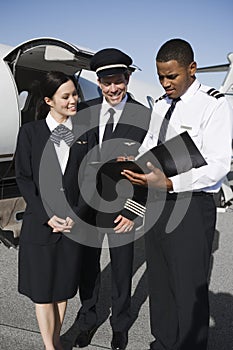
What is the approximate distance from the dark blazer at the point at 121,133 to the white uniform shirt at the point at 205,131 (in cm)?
47

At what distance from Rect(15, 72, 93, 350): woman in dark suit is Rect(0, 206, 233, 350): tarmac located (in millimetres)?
551

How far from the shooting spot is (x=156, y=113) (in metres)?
2.47

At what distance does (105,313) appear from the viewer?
11.6 feet

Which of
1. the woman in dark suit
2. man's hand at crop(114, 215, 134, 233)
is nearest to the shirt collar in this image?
the woman in dark suit

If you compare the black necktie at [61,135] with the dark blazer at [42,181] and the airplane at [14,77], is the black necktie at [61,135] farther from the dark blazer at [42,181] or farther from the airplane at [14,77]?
the airplane at [14,77]

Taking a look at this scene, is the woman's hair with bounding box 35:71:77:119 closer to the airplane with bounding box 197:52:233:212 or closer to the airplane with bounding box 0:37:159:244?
the airplane with bounding box 0:37:159:244

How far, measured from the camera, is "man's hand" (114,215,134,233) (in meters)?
2.65

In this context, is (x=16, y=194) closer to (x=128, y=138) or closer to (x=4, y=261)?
(x=4, y=261)

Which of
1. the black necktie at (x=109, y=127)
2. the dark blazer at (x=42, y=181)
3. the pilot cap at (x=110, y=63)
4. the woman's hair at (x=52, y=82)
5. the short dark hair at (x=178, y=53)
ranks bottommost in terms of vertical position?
the dark blazer at (x=42, y=181)

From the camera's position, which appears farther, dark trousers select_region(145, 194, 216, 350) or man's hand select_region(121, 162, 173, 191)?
dark trousers select_region(145, 194, 216, 350)

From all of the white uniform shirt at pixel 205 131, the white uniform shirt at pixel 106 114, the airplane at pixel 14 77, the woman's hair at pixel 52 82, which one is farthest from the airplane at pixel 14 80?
the white uniform shirt at pixel 205 131

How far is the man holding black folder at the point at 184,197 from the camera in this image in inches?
82.0

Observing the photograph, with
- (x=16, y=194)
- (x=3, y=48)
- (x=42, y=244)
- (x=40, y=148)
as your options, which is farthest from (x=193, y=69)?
(x=16, y=194)

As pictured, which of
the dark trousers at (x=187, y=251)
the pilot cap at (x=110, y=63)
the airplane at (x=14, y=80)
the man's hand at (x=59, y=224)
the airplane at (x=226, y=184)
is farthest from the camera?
the airplane at (x=226, y=184)
